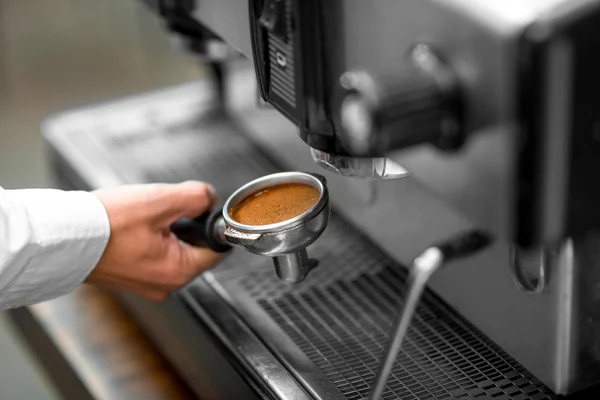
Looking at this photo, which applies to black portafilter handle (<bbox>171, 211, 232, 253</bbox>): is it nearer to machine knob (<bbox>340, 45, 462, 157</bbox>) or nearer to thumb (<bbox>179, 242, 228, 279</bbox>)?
thumb (<bbox>179, 242, 228, 279</bbox>)

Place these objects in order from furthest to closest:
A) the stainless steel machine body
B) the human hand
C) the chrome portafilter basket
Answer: the human hand → the chrome portafilter basket → the stainless steel machine body

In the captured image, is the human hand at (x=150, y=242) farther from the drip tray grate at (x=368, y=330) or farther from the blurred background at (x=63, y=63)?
the blurred background at (x=63, y=63)

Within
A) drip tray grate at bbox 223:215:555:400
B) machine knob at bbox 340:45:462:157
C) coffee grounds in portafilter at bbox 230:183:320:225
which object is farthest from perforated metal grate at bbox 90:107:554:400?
machine knob at bbox 340:45:462:157

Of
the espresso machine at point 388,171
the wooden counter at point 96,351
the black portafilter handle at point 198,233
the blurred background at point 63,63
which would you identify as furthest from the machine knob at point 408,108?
the blurred background at point 63,63

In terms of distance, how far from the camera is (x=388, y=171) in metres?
0.69

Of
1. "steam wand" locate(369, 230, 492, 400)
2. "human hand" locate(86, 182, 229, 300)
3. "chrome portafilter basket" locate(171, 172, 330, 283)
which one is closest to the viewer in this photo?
"steam wand" locate(369, 230, 492, 400)

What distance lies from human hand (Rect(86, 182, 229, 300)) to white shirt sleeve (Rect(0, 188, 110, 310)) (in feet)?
0.05

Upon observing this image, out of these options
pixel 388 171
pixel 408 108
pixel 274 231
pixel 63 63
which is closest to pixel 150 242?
pixel 274 231

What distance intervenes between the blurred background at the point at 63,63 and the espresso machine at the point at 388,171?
833 millimetres

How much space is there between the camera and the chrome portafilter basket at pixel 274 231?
735 millimetres

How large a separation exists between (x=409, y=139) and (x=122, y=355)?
59cm

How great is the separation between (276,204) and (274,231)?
73 mm

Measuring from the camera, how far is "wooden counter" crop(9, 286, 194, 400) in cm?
95

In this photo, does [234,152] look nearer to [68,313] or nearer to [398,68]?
[68,313]
